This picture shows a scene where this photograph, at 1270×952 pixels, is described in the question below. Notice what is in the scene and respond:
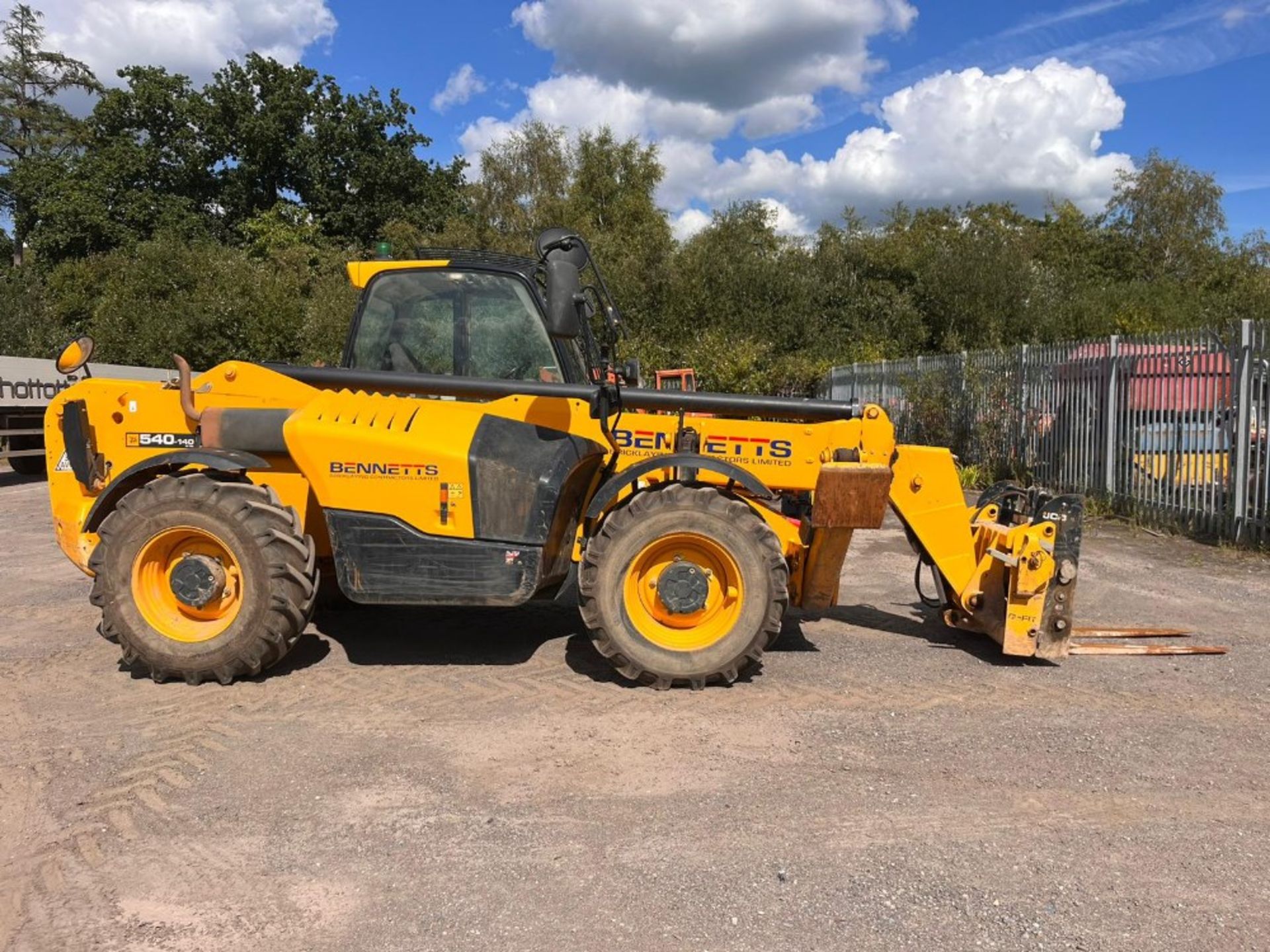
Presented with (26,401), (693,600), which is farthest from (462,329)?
(26,401)

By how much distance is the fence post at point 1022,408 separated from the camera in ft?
41.8

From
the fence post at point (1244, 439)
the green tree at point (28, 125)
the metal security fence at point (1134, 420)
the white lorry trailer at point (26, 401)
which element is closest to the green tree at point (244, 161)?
the green tree at point (28, 125)

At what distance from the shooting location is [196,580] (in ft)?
15.4

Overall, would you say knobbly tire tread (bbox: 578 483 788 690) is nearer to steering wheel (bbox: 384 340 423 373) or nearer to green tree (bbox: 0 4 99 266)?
steering wheel (bbox: 384 340 423 373)

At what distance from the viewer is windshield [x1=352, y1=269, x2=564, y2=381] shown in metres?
5.29

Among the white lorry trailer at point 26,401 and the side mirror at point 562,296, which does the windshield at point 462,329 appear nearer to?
the side mirror at point 562,296

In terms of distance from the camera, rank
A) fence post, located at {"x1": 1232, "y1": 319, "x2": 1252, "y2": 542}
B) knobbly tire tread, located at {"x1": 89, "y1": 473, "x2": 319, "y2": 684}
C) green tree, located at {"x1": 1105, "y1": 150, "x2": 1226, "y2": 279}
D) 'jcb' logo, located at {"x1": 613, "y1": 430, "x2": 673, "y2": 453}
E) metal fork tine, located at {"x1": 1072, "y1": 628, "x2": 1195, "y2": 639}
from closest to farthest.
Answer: knobbly tire tread, located at {"x1": 89, "y1": 473, "x2": 319, "y2": 684} → 'jcb' logo, located at {"x1": 613, "y1": 430, "x2": 673, "y2": 453} → metal fork tine, located at {"x1": 1072, "y1": 628, "x2": 1195, "y2": 639} → fence post, located at {"x1": 1232, "y1": 319, "x2": 1252, "y2": 542} → green tree, located at {"x1": 1105, "y1": 150, "x2": 1226, "y2": 279}

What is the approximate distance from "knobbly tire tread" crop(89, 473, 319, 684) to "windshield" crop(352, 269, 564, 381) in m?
1.22

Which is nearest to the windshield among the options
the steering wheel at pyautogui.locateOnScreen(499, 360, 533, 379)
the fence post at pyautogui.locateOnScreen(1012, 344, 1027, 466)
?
the steering wheel at pyautogui.locateOnScreen(499, 360, 533, 379)

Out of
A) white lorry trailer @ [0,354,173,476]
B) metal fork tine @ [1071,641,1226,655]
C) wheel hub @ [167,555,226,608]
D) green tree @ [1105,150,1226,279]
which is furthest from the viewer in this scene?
green tree @ [1105,150,1226,279]

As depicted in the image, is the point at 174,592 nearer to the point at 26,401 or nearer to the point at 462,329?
the point at 462,329

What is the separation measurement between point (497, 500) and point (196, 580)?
1701 mm

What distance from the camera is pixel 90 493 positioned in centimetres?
523

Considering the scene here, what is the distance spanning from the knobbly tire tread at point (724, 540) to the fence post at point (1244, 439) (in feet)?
22.0
